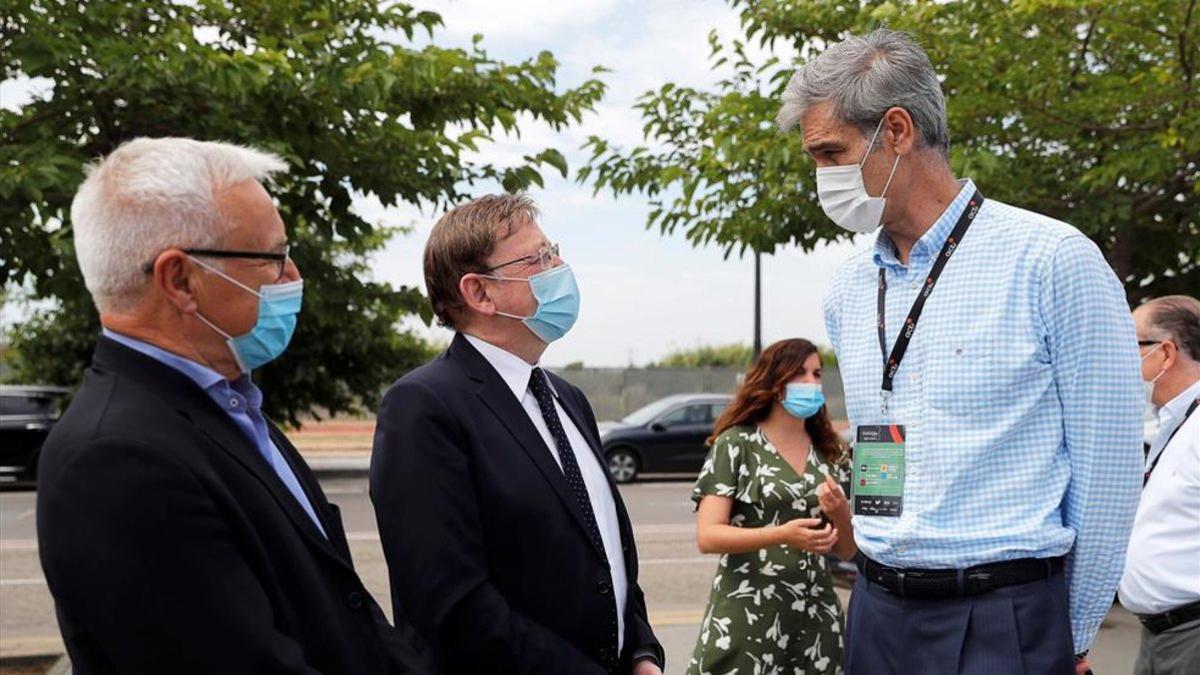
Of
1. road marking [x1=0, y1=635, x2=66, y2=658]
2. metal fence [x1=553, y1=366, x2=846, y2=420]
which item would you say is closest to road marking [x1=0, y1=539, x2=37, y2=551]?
road marking [x1=0, y1=635, x2=66, y2=658]

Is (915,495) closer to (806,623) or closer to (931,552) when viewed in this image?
(931,552)

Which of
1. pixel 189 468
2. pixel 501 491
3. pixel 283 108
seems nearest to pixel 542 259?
pixel 501 491

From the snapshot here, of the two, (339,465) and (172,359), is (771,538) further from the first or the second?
(339,465)

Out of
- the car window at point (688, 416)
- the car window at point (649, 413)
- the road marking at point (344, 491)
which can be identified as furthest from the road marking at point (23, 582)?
the car window at point (688, 416)

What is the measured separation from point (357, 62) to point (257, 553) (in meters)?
5.44

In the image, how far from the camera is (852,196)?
2.75m

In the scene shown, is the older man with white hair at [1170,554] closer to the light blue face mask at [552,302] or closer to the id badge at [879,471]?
the id badge at [879,471]

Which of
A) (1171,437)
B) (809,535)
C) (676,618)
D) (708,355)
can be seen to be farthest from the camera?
(708,355)

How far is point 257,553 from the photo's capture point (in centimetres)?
196

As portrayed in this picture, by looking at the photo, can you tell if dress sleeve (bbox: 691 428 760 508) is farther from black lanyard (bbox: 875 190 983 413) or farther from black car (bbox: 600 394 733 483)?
black car (bbox: 600 394 733 483)

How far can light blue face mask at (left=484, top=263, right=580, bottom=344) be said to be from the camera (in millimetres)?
3158

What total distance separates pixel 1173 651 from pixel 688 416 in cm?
1805

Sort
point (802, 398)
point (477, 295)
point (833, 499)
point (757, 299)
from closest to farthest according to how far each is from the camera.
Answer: point (477, 295) → point (833, 499) → point (802, 398) → point (757, 299)

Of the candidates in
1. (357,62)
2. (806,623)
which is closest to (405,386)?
(806,623)
